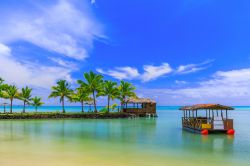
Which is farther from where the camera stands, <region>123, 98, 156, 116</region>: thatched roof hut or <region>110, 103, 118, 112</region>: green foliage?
<region>110, 103, 118, 112</region>: green foliage

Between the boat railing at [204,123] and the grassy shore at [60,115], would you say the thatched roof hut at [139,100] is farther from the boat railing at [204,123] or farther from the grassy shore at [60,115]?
the boat railing at [204,123]

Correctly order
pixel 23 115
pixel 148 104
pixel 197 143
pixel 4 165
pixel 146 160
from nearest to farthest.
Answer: pixel 4 165 < pixel 146 160 < pixel 197 143 < pixel 23 115 < pixel 148 104

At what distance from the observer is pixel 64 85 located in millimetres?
46219

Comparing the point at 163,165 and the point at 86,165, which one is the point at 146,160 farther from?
the point at 86,165

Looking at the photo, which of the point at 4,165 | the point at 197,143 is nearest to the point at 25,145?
the point at 4,165

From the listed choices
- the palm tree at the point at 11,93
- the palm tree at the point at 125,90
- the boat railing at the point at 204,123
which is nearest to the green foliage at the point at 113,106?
the palm tree at the point at 125,90

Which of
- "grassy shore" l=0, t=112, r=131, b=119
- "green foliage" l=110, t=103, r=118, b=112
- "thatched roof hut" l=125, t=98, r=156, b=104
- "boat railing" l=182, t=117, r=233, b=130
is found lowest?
"grassy shore" l=0, t=112, r=131, b=119

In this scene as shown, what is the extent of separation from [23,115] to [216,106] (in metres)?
29.5

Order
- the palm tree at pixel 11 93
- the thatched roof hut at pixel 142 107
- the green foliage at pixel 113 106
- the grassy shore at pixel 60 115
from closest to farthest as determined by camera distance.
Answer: the grassy shore at pixel 60 115, the palm tree at pixel 11 93, the thatched roof hut at pixel 142 107, the green foliage at pixel 113 106

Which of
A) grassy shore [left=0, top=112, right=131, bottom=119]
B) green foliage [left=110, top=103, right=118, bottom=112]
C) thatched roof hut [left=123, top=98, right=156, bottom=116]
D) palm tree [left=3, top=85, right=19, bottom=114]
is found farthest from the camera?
green foliage [left=110, top=103, right=118, bottom=112]

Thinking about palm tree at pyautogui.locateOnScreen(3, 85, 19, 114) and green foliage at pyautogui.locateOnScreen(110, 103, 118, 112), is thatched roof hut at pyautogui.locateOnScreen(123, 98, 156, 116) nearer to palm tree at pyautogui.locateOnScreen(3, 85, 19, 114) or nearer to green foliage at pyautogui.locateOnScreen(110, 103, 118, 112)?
green foliage at pyautogui.locateOnScreen(110, 103, 118, 112)

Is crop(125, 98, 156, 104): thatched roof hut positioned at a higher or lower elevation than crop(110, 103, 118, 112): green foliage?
higher

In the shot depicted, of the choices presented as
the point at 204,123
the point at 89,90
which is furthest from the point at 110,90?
the point at 204,123

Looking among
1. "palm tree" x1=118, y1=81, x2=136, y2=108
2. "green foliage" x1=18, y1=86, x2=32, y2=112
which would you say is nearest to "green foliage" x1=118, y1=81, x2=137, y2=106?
"palm tree" x1=118, y1=81, x2=136, y2=108
